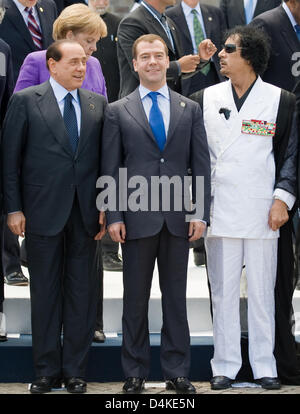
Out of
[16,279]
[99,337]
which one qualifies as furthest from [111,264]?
[99,337]

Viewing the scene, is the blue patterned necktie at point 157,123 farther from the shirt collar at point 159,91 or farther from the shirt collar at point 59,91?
the shirt collar at point 59,91

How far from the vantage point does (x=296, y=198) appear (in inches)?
237

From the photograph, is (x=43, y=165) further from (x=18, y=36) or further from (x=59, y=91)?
(x=18, y=36)

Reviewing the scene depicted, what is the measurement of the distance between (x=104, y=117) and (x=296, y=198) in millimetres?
1177

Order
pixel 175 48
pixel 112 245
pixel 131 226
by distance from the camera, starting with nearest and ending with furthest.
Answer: pixel 131 226
pixel 175 48
pixel 112 245

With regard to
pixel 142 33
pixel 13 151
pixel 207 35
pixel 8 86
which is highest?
pixel 207 35

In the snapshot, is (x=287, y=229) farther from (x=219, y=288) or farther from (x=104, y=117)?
(x=104, y=117)

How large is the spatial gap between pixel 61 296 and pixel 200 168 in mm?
1042

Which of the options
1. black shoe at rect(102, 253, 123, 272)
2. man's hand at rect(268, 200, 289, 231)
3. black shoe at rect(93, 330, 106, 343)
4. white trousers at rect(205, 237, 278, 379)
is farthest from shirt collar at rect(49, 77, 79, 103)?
black shoe at rect(102, 253, 123, 272)

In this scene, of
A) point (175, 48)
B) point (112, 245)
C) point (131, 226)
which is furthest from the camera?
point (112, 245)

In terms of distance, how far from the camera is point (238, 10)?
7.73m

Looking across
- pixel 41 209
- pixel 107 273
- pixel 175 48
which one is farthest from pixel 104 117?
pixel 107 273

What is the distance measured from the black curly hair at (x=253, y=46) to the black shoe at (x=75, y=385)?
6.59ft

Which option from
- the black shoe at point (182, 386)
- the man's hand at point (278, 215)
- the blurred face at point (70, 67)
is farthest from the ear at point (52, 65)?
the black shoe at point (182, 386)
